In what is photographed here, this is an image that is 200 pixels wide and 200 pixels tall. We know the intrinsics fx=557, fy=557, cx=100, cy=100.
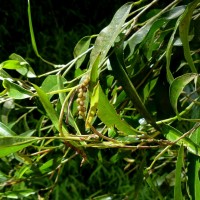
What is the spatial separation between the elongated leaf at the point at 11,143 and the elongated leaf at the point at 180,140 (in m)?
0.13

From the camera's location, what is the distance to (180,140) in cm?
54

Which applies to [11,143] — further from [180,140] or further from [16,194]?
[16,194]

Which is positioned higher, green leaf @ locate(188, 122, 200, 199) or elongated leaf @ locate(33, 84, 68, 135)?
elongated leaf @ locate(33, 84, 68, 135)

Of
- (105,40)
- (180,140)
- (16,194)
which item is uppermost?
(105,40)

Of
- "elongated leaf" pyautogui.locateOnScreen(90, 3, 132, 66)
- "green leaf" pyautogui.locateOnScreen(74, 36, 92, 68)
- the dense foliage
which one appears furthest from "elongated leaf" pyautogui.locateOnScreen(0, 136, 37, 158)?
"green leaf" pyautogui.locateOnScreen(74, 36, 92, 68)

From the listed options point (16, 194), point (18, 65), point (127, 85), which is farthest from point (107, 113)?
point (16, 194)

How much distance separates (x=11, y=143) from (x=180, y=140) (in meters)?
0.16

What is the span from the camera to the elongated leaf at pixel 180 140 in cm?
53

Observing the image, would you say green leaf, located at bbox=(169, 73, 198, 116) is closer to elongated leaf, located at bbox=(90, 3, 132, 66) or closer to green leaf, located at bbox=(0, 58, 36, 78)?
elongated leaf, located at bbox=(90, 3, 132, 66)

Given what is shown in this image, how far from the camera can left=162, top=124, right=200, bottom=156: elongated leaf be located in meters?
0.53

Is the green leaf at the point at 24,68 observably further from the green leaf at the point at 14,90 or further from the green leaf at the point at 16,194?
the green leaf at the point at 16,194

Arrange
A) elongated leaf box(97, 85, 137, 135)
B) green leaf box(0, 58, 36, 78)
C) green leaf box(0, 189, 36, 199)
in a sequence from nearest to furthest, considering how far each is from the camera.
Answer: elongated leaf box(97, 85, 137, 135)
green leaf box(0, 58, 36, 78)
green leaf box(0, 189, 36, 199)

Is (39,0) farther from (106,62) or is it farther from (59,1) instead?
(106,62)

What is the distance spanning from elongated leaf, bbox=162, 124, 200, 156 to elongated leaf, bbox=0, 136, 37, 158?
13 centimetres
